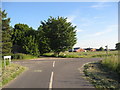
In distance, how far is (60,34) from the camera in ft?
136

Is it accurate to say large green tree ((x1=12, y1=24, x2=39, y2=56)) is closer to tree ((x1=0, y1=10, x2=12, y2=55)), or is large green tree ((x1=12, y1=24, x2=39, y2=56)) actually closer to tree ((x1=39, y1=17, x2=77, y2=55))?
tree ((x1=39, y1=17, x2=77, y2=55))

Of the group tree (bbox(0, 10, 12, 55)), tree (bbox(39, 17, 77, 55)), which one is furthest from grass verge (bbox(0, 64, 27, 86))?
tree (bbox(39, 17, 77, 55))

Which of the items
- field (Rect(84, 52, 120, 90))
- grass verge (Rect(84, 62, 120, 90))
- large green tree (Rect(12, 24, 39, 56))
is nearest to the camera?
grass verge (Rect(84, 62, 120, 90))

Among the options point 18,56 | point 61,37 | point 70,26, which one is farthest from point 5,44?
point 70,26

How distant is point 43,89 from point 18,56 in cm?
2757

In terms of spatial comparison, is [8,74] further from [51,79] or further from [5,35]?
[5,35]

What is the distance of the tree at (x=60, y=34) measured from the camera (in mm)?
40750

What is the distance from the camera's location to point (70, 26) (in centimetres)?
4269

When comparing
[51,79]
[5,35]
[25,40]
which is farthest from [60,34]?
[51,79]

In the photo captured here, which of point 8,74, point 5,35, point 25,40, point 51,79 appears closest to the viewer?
point 51,79

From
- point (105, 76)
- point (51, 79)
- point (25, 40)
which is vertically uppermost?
point (25, 40)

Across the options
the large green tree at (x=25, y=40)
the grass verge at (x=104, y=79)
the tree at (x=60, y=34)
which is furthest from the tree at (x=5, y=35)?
the grass verge at (x=104, y=79)

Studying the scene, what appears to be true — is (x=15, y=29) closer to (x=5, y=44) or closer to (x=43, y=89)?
(x=5, y=44)

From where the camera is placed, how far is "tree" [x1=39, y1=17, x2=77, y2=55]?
40.8 metres
